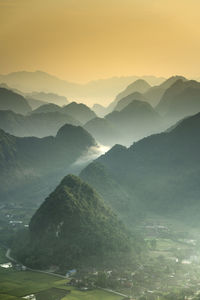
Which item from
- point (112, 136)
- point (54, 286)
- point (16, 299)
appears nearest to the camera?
point (16, 299)

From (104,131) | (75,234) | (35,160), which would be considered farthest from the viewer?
(104,131)

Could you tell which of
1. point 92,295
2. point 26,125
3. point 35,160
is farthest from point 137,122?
point 92,295

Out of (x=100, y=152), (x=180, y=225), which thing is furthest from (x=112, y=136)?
(x=180, y=225)

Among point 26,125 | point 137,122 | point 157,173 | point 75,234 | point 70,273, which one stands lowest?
point 70,273

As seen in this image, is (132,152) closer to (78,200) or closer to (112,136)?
(78,200)

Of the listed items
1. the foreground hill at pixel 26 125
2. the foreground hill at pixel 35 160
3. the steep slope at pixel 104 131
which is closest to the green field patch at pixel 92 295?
the foreground hill at pixel 35 160

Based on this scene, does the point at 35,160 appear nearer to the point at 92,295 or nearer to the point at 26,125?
the point at 92,295

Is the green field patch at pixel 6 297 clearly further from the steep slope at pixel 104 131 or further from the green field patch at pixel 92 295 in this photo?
the steep slope at pixel 104 131
